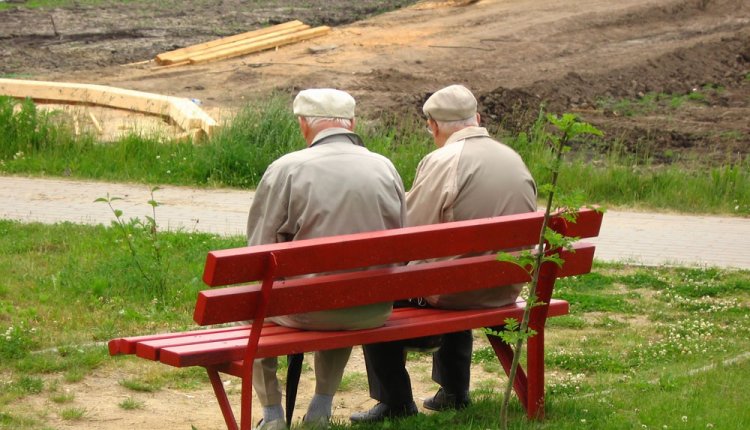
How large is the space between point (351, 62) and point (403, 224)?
16.1 meters

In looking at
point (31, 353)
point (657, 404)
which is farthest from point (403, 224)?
point (31, 353)

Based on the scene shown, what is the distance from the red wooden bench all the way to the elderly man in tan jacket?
0.13 meters

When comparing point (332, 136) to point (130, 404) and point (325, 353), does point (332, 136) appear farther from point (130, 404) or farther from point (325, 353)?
point (130, 404)

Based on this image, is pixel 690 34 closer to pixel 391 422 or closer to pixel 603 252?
pixel 603 252

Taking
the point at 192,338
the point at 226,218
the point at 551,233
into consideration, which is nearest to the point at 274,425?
the point at 192,338

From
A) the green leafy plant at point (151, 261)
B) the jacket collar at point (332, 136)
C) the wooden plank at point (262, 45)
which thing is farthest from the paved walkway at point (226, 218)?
the wooden plank at point (262, 45)

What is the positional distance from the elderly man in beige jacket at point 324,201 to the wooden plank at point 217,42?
16636 millimetres

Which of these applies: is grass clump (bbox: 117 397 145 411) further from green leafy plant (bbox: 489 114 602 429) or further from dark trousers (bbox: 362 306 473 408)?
green leafy plant (bbox: 489 114 602 429)

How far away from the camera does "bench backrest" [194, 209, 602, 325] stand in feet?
15.4

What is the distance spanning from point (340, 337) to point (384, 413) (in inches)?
27.6

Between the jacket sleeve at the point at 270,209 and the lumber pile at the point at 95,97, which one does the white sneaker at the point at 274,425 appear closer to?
the jacket sleeve at the point at 270,209

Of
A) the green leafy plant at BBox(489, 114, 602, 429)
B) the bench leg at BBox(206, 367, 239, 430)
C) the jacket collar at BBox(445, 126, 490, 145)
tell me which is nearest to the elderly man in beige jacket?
the bench leg at BBox(206, 367, 239, 430)

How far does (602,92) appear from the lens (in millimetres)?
19344

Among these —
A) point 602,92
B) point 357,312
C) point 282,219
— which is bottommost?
point 602,92
